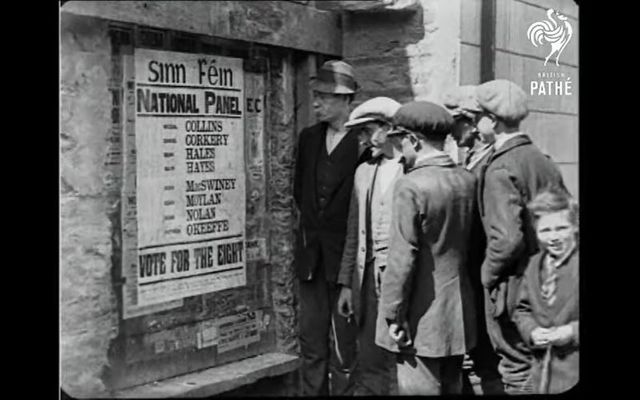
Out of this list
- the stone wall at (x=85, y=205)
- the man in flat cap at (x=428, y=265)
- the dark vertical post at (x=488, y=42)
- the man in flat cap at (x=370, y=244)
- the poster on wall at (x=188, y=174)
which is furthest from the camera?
the dark vertical post at (x=488, y=42)

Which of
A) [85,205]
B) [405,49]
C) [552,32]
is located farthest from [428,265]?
[85,205]

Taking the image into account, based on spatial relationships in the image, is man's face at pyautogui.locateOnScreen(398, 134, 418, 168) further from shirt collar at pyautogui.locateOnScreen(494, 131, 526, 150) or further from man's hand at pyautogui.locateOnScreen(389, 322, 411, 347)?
man's hand at pyautogui.locateOnScreen(389, 322, 411, 347)

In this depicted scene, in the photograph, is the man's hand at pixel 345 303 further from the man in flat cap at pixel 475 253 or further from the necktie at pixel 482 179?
the necktie at pixel 482 179

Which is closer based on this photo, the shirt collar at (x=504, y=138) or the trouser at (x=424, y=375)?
the trouser at (x=424, y=375)

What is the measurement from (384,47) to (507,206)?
2.54ft

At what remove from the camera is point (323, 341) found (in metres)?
4.71

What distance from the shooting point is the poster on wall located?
4.33 m

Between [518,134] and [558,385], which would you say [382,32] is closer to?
[518,134]

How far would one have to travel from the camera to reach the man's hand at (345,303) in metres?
4.68

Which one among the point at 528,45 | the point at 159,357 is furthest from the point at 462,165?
the point at 159,357

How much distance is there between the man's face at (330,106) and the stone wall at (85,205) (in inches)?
33.2

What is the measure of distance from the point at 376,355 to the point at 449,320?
30cm

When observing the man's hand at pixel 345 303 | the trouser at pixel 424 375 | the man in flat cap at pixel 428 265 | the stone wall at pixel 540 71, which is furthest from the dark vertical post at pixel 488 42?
the trouser at pixel 424 375

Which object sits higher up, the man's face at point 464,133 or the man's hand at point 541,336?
the man's face at point 464,133
